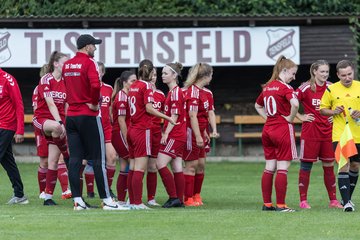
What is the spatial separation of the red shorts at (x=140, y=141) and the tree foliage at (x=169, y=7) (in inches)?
672

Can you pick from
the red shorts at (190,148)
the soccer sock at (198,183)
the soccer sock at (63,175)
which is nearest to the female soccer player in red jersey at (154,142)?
the red shorts at (190,148)

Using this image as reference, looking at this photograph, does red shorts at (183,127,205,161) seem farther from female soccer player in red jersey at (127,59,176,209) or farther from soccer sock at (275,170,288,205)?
soccer sock at (275,170,288,205)

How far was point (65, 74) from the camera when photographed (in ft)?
48.1

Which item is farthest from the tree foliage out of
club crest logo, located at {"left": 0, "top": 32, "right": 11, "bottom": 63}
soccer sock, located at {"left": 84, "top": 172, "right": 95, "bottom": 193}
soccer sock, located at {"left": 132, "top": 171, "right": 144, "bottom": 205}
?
soccer sock, located at {"left": 132, "top": 171, "right": 144, "bottom": 205}

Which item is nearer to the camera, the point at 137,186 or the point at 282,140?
A: the point at 282,140

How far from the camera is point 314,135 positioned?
1623 cm

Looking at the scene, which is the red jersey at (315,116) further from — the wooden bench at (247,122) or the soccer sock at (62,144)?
the wooden bench at (247,122)

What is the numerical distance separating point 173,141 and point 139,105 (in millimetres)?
917

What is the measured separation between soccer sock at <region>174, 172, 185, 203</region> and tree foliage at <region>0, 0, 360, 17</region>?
16396 mm

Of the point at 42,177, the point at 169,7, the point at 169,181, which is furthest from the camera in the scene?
the point at 169,7

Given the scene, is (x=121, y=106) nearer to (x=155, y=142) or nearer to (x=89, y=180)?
(x=155, y=142)

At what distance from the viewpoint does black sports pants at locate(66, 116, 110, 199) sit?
578 inches

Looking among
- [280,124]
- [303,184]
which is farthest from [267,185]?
[303,184]

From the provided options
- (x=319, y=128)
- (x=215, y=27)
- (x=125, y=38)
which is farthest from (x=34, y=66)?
(x=319, y=128)
